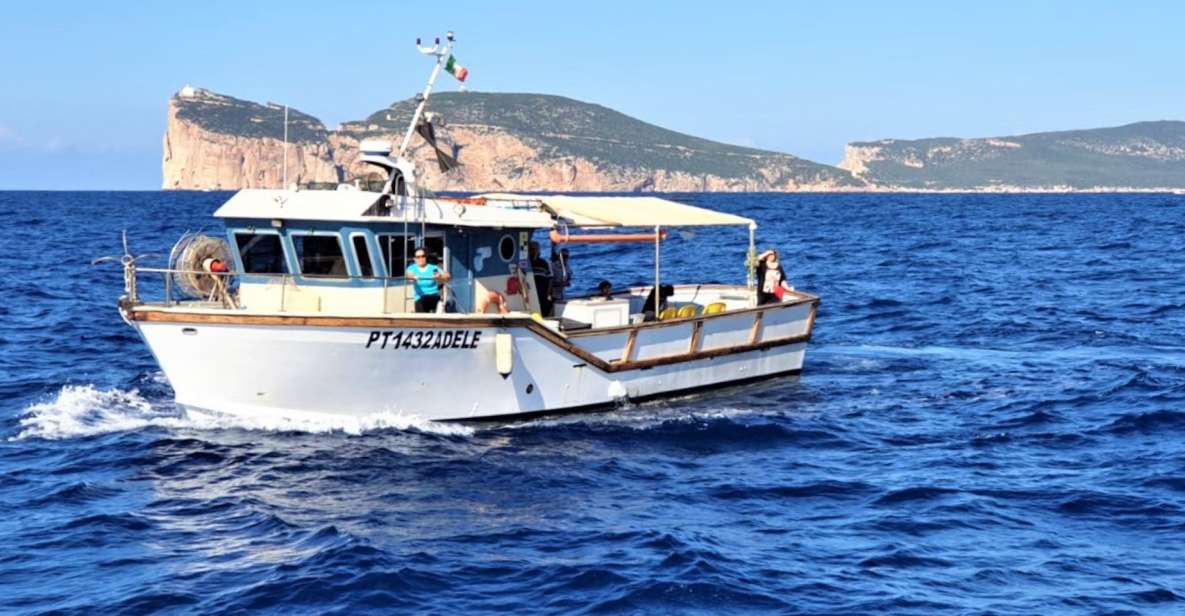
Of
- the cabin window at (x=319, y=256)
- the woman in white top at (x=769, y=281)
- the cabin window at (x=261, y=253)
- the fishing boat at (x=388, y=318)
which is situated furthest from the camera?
the woman in white top at (x=769, y=281)

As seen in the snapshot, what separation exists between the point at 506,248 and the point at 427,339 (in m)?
3.22

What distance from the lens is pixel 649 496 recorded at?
54.4 feet

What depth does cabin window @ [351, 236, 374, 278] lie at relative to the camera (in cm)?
1956

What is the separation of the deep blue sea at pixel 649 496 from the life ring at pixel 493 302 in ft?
5.75

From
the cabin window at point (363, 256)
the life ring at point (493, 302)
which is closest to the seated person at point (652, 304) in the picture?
the life ring at point (493, 302)

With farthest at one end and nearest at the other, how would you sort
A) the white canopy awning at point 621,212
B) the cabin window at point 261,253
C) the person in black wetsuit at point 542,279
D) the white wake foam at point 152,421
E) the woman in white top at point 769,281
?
1. the woman in white top at point 769,281
2. the person in black wetsuit at point 542,279
3. the white canopy awning at point 621,212
4. the cabin window at point 261,253
5. the white wake foam at point 152,421

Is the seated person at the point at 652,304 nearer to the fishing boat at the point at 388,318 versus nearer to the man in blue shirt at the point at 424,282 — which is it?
the fishing boat at the point at 388,318

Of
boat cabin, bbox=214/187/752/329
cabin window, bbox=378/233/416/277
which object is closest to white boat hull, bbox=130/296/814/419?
boat cabin, bbox=214/187/752/329

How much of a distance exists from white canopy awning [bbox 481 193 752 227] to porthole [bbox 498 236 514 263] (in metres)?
0.84

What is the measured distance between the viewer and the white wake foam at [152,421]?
19.2 m

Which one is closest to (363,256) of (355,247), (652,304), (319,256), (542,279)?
(355,247)

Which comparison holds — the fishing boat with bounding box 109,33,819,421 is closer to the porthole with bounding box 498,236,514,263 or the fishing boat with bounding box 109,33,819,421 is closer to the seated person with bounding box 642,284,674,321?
the porthole with bounding box 498,236,514,263

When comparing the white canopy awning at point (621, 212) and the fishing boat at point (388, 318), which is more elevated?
the white canopy awning at point (621, 212)

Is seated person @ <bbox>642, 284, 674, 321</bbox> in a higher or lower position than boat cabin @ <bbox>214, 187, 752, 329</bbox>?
lower
